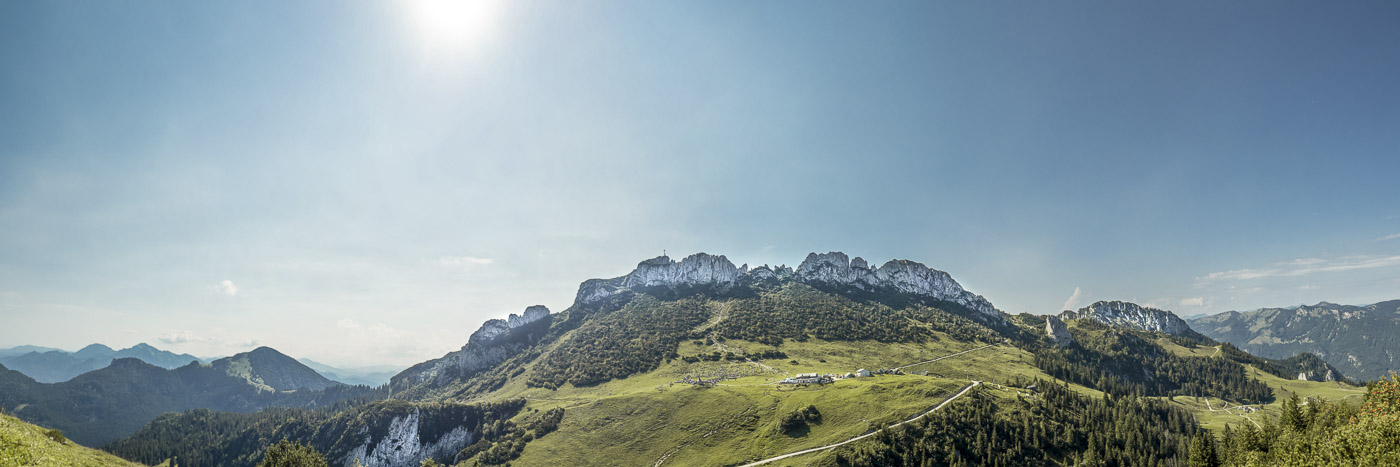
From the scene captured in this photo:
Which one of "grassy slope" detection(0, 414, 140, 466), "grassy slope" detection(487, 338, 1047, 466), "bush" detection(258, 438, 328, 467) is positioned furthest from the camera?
"grassy slope" detection(487, 338, 1047, 466)

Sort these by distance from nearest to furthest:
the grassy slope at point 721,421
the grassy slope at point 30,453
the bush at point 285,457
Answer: the grassy slope at point 30,453
the bush at point 285,457
the grassy slope at point 721,421

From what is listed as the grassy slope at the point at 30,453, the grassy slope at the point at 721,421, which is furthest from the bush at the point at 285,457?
the grassy slope at the point at 721,421

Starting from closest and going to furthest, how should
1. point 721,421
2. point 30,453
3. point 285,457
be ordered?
point 30,453 < point 285,457 < point 721,421

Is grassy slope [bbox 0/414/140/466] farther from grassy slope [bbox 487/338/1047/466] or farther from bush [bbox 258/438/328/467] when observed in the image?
grassy slope [bbox 487/338/1047/466]

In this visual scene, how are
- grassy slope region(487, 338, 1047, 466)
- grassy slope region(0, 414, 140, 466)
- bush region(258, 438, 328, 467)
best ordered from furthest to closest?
grassy slope region(487, 338, 1047, 466) → bush region(258, 438, 328, 467) → grassy slope region(0, 414, 140, 466)

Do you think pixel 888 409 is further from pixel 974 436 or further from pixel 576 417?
pixel 576 417

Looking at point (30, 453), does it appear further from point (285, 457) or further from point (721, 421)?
point (721, 421)

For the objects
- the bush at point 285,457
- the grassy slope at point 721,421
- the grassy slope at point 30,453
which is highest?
the grassy slope at point 30,453

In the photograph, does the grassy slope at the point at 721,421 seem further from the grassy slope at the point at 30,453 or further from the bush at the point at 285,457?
the grassy slope at the point at 30,453

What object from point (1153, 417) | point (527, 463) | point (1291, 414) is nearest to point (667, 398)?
point (527, 463)

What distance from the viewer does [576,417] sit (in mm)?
195125

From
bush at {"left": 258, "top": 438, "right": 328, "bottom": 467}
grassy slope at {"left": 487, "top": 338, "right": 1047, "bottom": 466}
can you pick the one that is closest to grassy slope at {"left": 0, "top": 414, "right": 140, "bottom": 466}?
bush at {"left": 258, "top": 438, "right": 328, "bottom": 467}

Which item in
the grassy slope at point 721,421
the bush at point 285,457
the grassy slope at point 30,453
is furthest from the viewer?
the grassy slope at point 721,421

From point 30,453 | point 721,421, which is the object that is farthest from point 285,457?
point 721,421
